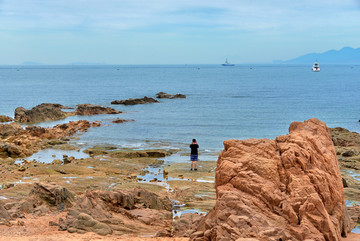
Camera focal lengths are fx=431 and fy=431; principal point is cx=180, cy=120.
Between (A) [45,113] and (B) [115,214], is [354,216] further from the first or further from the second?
(A) [45,113]

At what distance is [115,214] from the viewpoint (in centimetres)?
1327

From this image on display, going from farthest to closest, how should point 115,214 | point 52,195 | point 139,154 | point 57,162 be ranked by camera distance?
point 139,154
point 57,162
point 52,195
point 115,214

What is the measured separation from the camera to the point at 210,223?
1006cm

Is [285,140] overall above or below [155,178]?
above

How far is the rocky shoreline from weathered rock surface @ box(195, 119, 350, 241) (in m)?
0.02

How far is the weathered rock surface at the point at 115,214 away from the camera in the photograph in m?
12.4

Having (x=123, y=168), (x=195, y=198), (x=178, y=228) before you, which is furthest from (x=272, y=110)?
(x=178, y=228)

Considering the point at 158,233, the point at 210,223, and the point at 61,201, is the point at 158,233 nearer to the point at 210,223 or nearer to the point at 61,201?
the point at 210,223

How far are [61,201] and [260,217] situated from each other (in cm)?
787

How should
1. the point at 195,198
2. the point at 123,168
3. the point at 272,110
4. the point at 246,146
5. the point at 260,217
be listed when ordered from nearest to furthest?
the point at 260,217, the point at 246,146, the point at 195,198, the point at 123,168, the point at 272,110

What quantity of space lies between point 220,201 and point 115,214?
4.54 metres

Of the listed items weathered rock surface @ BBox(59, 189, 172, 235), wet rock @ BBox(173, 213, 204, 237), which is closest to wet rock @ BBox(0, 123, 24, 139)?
weathered rock surface @ BBox(59, 189, 172, 235)

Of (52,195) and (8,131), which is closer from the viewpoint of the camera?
(52,195)

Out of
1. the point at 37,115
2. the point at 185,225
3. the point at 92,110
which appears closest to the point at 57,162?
the point at 185,225
